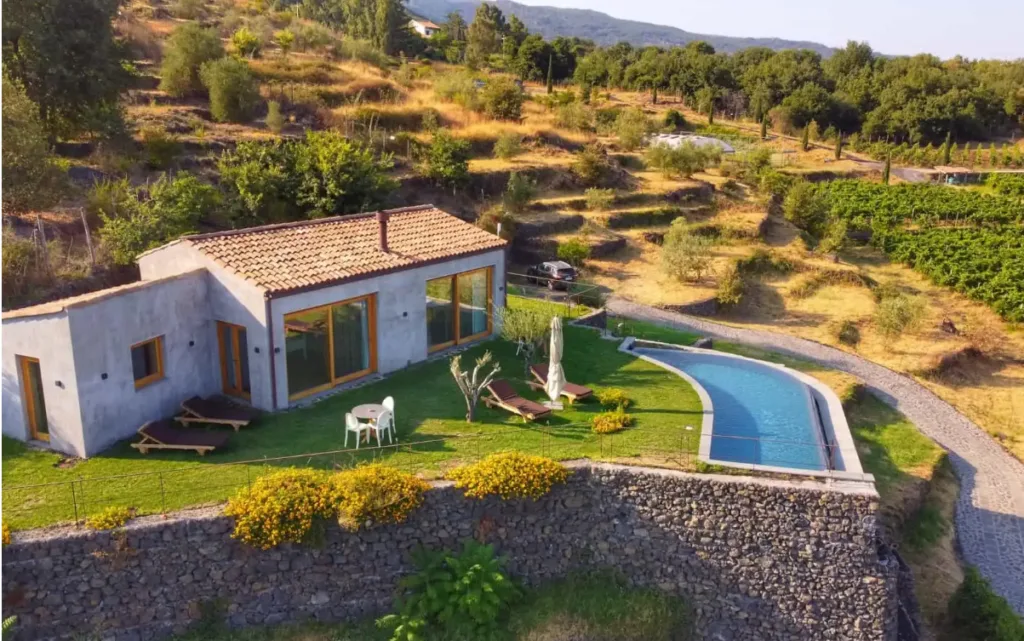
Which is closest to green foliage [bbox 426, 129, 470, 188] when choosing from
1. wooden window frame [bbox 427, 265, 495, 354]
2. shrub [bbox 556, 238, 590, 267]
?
shrub [bbox 556, 238, 590, 267]

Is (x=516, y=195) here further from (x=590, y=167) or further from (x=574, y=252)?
(x=590, y=167)

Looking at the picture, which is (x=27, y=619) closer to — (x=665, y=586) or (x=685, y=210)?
(x=665, y=586)

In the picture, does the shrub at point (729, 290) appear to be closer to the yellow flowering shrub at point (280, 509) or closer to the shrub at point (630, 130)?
the shrub at point (630, 130)

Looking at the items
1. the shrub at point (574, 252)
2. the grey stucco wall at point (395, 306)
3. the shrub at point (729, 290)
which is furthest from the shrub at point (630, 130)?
the grey stucco wall at point (395, 306)

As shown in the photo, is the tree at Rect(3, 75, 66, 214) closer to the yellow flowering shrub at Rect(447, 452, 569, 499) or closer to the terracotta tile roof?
the terracotta tile roof

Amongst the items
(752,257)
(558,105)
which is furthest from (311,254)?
(558,105)
